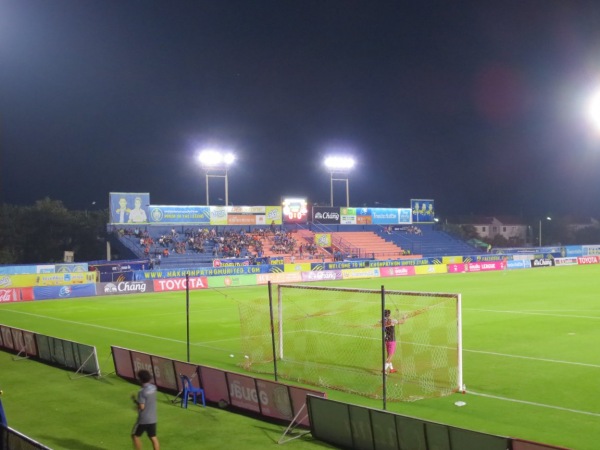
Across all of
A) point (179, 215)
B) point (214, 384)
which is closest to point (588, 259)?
point (179, 215)

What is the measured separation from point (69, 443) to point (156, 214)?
181 ft

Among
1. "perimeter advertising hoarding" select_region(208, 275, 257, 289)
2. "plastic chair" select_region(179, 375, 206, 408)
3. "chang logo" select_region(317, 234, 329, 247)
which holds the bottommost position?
"perimeter advertising hoarding" select_region(208, 275, 257, 289)

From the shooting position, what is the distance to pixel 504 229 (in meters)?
137

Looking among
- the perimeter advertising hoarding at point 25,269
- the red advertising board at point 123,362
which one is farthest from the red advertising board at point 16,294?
the red advertising board at point 123,362

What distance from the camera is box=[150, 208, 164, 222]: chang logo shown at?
66062 mm

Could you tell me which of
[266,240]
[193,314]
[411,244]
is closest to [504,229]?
[411,244]

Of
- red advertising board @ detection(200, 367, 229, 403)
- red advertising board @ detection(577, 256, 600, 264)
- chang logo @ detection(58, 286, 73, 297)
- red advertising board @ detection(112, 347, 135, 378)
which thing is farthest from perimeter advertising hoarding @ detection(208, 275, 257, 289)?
red advertising board @ detection(577, 256, 600, 264)

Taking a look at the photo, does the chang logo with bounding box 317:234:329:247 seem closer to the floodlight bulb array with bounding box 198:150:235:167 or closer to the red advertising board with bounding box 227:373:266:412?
the floodlight bulb array with bounding box 198:150:235:167

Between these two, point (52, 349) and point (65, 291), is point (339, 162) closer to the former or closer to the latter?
point (65, 291)

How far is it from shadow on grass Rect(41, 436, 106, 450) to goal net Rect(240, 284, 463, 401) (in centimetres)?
470

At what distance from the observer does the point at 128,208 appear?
64.6m

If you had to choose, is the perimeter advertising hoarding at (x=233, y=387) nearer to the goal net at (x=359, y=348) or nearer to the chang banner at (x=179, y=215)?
the goal net at (x=359, y=348)

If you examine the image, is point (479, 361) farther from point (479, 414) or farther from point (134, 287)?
point (134, 287)

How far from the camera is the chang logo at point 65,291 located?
43822mm
